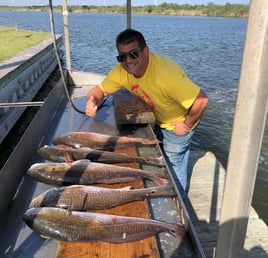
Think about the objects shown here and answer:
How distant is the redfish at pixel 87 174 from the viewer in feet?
10.5

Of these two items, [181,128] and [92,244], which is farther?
[181,128]

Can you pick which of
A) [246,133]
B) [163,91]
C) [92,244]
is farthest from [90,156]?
[246,133]

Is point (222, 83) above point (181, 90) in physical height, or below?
below

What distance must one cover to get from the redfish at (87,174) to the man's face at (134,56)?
114cm

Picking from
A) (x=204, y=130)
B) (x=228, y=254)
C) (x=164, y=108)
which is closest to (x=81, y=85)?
(x=204, y=130)

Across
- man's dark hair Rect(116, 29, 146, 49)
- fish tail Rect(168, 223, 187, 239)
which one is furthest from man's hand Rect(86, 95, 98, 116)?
fish tail Rect(168, 223, 187, 239)

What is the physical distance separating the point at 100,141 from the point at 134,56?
117cm

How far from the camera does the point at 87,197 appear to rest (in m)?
2.86

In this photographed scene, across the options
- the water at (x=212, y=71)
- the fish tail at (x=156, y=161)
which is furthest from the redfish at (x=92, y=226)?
the water at (x=212, y=71)

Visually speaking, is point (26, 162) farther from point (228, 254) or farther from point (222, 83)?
point (222, 83)

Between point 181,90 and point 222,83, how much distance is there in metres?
13.9

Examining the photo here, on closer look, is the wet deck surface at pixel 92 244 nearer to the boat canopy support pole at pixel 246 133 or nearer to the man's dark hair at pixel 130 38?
the boat canopy support pole at pixel 246 133

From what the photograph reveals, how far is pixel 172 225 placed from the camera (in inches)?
100

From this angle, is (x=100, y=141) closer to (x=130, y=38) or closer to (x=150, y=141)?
(x=150, y=141)
